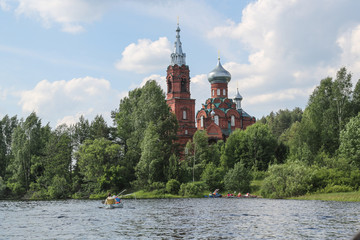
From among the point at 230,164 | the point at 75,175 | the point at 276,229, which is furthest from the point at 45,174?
the point at 276,229

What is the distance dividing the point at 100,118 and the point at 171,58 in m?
26.9

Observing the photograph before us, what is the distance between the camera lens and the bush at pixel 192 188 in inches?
2594

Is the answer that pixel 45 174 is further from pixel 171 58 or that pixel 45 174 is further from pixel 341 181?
pixel 341 181

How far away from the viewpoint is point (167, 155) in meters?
72.6

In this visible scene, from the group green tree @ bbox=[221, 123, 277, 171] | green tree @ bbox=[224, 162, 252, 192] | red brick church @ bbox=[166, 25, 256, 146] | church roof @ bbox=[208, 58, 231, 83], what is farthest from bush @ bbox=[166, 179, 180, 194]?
church roof @ bbox=[208, 58, 231, 83]

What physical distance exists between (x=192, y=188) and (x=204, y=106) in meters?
49.4

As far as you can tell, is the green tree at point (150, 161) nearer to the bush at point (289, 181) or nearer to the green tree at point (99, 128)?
the green tree at point (99, 128)

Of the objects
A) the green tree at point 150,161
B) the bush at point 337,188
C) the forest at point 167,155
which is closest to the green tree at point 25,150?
the forest at point 167,155

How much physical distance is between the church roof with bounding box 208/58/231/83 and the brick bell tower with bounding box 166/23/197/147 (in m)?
10.4

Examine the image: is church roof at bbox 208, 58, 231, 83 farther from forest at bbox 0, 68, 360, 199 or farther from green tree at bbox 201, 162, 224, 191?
green tree at bbox 201, 162, 224, 191

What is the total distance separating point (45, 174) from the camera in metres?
77.1

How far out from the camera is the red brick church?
3939 inches

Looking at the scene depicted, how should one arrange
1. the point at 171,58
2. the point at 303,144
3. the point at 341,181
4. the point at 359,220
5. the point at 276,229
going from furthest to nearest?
the point at 171,58 < the point at 303,144 < the point at 341,181 < the point at 359,220 < the point at 276,229

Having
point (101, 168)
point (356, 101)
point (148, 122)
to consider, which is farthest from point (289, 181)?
point (101, 168)
